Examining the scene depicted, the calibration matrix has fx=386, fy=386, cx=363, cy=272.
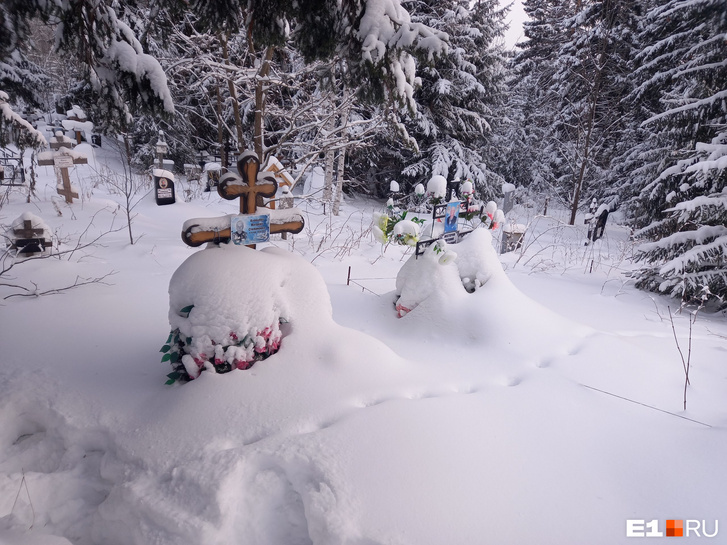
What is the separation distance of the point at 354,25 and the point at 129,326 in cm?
288

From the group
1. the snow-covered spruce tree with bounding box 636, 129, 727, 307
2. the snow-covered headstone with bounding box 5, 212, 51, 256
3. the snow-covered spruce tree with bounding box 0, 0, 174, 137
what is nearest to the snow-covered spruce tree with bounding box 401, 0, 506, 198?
the snow-covered spruce tree with bounding box 636, 129, 727, 307

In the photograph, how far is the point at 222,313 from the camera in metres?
2.32

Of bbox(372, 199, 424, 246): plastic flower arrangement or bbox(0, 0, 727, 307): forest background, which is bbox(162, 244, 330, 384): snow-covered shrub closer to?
bbox(0, 0, 727, 307): forest background

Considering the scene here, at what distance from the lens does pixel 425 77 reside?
39.3 feet

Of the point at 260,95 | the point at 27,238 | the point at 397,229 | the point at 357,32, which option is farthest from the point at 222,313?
the point at 260,95

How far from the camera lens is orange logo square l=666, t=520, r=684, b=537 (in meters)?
1.77

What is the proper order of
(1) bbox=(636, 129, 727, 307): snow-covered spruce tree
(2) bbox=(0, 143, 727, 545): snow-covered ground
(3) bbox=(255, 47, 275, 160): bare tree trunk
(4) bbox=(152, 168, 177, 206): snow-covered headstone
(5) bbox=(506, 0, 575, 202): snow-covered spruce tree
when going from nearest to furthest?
(2) bbox=(0, 143, 727, 545): snow-covered ground, (1) bbox=(636, 129, 727, 307): snow-covered spruce tree, (3) bbox=(255, 47, 275, 160): bare tree trunk, (4) bbox=(152, 168, 177, 206): snow-covered headstone, (5) bbox=(506, 0, 575, 202): snow-covered spruce tree

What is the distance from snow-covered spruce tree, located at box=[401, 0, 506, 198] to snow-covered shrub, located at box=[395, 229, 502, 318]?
328 inches

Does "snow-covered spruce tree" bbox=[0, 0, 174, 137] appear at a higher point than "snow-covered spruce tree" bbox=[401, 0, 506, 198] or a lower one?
lower

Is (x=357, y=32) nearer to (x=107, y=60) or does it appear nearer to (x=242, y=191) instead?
(x=242, y=191)

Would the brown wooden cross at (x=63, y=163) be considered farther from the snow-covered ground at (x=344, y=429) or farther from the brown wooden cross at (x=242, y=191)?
the brown wooden cross at (x=242, y=191)

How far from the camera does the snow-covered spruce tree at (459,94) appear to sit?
11234 millimetres

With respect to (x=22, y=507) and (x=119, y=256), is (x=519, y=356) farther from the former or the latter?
(x=119, y=256)

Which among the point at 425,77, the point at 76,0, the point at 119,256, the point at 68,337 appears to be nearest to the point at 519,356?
the point at 68,337
